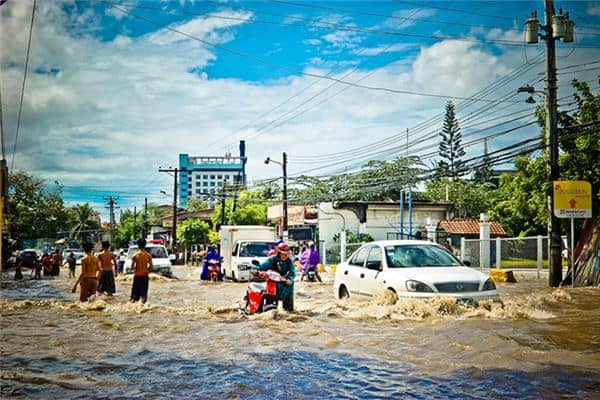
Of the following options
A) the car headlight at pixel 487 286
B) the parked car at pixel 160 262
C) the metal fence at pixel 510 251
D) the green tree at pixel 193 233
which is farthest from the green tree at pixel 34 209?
the car headlight at pixel 487 286

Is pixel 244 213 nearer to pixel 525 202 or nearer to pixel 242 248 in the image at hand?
pixel 525 202

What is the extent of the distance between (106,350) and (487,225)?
80.5 feet

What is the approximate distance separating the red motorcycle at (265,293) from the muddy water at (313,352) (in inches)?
8.8

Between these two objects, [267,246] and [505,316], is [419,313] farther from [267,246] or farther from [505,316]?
[267,246]

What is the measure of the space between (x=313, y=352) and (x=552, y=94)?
1459cm

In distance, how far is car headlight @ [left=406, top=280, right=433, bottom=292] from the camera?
1111 cm

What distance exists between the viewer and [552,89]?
788 inches

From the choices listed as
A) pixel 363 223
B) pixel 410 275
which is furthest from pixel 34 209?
pixel 410 275

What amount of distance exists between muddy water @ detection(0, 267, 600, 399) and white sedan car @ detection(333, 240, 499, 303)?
0.85 ft

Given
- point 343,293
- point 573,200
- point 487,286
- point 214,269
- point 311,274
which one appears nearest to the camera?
point 487,286

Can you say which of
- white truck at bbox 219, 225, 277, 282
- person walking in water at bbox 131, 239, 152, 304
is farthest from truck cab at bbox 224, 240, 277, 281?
person walking in water at bbox 131, 239, 152, 304

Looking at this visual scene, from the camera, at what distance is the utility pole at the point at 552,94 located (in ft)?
65.3

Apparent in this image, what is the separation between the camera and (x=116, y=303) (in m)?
15.8

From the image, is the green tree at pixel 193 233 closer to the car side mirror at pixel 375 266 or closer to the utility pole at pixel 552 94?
the utility pole at pixel 552 94
